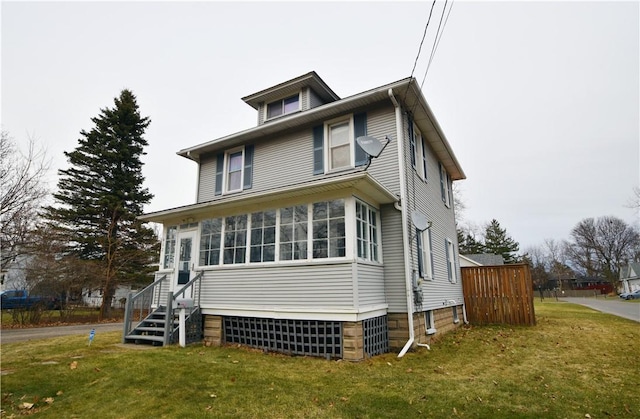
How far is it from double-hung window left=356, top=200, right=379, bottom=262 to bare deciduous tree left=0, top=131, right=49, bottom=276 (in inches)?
489

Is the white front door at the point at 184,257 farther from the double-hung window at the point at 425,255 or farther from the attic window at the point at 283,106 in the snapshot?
the double-hung window at the point at 425,255

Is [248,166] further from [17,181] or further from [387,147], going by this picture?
[17,181]

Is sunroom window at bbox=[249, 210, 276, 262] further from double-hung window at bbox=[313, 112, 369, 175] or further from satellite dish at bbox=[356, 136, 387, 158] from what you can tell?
satellite dish at bbox=[356, 136, 387, 158]

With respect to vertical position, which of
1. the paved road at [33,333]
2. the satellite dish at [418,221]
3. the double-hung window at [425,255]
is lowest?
the paved road at [33,333]

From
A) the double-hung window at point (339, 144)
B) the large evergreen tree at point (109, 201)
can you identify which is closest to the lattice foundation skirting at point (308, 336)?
the double-hung window at point (339, 144)

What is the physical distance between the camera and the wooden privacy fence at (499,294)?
10945 mm

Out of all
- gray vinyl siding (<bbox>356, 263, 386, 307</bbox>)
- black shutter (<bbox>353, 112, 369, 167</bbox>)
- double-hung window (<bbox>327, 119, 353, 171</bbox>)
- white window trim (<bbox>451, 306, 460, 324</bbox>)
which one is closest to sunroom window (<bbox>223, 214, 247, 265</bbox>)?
double-hung window (<bbox>327, 119, 353, 171</bbox>)

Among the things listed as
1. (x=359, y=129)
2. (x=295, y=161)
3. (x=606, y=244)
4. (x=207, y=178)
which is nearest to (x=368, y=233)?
(x=359, y=129)

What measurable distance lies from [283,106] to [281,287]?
665 cm

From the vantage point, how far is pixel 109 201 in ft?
64.6

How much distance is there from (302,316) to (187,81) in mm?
11582

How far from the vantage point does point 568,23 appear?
725 centimetres

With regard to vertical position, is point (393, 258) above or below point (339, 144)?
below

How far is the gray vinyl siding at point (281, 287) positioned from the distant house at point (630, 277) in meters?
58.2
